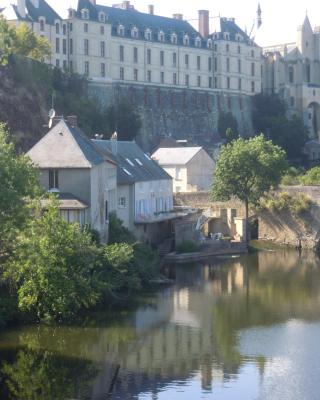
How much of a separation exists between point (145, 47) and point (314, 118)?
2478 centimetres

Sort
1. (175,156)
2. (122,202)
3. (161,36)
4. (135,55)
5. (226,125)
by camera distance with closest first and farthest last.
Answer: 1. (122,202)
2. (175,156)
3. (135,55)
4. (161,36)
5. (226,125)

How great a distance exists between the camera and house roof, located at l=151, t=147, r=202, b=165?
60447mm

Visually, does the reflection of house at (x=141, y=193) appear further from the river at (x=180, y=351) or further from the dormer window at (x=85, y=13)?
the dormer window at (x=85, y=13)

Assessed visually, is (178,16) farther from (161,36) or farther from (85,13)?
(85,13)

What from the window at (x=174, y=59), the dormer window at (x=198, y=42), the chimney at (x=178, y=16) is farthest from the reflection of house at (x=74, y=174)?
the chimney at (x=178, y=16)

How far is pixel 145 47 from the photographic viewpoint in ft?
260

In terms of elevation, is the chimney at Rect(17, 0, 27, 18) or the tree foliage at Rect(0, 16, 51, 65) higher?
the chimney at Rect(17, 0, 27, 18)

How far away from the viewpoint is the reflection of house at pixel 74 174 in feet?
119

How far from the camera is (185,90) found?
81.6 metres

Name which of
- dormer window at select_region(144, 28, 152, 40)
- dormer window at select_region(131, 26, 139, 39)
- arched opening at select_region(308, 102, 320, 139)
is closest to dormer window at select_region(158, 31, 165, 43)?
dormer window at select_region(144, 28, 152, 40)

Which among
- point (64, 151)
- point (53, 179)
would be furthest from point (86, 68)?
point (53, 179)

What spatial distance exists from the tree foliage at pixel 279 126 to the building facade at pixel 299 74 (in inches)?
199

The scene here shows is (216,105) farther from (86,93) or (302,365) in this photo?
(302,365)

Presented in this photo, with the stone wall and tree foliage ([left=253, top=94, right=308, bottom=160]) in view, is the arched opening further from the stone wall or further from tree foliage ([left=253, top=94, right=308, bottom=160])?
the stone wall
